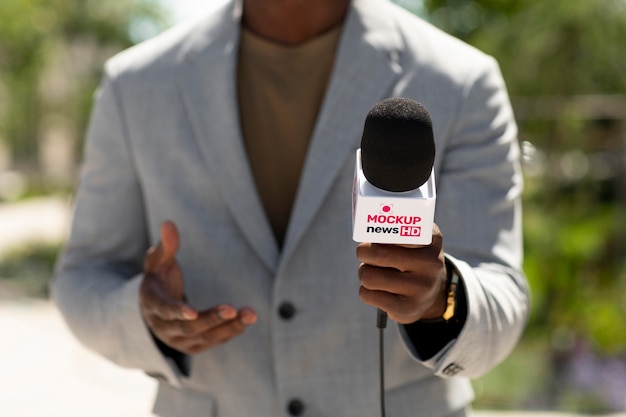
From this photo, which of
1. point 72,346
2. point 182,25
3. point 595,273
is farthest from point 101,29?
point 182,25

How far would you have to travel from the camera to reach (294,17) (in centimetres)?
200

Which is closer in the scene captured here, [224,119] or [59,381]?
[224,119]

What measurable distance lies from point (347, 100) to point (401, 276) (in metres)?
0.65

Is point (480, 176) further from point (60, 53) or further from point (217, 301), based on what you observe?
point (60, 53)

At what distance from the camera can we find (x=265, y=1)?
6.59 ft

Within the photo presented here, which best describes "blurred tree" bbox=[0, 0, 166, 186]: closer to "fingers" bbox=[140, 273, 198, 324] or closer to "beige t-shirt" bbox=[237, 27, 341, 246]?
"beige t-shirt" bbox=[237, 27, 341, 246]

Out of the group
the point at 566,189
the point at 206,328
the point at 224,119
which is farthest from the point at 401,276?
the point at 566,189

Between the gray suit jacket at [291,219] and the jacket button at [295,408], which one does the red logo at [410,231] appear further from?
the jacket button at [295,408]

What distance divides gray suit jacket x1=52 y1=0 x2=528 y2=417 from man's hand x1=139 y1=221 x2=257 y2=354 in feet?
0.24

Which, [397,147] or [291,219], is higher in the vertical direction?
[397,147]

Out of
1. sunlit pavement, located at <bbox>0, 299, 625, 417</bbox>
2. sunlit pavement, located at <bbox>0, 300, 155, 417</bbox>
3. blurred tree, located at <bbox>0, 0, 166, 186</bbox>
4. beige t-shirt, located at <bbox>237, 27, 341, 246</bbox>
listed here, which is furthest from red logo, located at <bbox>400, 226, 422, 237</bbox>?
blurred tree, located at <bbox>0, 0, 166, 186</bbox>

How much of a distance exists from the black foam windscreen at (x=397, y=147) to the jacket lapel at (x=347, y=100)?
546 mm

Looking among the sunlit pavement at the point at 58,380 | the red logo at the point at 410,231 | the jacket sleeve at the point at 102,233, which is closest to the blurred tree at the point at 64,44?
the sunlit pavement at the point at 58,380

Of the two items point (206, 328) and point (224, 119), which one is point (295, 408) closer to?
point (206, 328)
